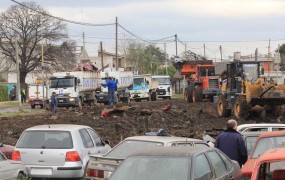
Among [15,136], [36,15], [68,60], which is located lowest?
[15,136]

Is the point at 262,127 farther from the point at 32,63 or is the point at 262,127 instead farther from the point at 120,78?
the point at 32,63

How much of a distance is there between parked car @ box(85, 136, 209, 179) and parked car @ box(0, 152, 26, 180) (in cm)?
155

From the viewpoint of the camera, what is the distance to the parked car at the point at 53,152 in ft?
43.3

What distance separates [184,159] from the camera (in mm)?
8117

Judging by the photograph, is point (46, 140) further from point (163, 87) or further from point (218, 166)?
point (163, 87)

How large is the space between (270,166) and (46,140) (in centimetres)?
708

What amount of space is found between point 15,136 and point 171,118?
33.4 ft

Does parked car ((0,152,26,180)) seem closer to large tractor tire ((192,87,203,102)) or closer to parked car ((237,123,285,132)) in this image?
parked car ((237,123,285,132))

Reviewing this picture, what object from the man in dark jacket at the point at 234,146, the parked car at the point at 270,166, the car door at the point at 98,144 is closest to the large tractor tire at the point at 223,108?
the car door at the point at 98,144

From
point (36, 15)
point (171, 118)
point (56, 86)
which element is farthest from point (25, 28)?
point (171, 118)

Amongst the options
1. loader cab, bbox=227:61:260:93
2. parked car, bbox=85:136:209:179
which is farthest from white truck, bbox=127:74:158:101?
parked car, bbox=85:136:209:179

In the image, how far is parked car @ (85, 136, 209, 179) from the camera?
35.4ft

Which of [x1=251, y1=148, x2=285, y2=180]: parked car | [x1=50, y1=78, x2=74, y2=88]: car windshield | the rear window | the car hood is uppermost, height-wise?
[x1=50, y1=78, x2=74, y2=88]: car windshield

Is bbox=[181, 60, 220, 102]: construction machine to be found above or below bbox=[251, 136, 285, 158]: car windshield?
above
